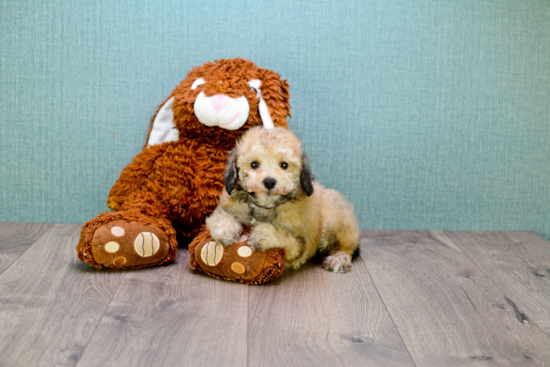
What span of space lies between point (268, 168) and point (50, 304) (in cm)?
76

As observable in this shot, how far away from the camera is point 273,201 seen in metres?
1.66

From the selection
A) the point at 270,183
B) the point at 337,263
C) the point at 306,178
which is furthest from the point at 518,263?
the point at 270,183

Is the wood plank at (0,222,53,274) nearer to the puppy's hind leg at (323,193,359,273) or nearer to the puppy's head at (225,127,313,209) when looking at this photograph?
the puppy's head at (225,127,313,209)

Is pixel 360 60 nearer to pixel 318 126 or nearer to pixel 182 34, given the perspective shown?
pixel 318 126

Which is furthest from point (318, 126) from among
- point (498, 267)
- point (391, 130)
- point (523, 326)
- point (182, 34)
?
point (523, 326)

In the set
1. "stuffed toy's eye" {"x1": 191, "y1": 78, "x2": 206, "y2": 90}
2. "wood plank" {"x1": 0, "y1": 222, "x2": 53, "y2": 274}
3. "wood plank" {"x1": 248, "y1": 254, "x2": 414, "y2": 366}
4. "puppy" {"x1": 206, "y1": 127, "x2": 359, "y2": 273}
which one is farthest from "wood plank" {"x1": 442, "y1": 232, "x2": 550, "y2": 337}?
"wood plank" {"x1": 0, "y1": 222, "x2": 53, "y2": 274}

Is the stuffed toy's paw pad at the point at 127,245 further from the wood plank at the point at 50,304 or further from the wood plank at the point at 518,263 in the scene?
the wood plank at the point at 518,263

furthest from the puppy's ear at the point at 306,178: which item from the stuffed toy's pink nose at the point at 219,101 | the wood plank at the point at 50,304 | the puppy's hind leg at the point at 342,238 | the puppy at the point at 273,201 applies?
the wood plank at the point at 50,304

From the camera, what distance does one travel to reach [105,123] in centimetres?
225

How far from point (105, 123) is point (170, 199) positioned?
0.59 metres

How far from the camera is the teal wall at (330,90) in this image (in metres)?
2.19

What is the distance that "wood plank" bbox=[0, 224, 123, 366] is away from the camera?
1245 millimetres

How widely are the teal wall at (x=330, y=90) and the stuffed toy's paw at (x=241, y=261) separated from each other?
0.75m

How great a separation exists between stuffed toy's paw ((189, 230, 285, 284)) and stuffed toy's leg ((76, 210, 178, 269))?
0.17m
